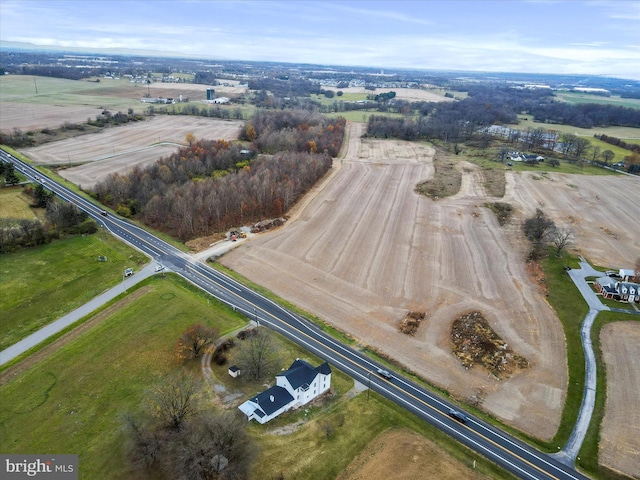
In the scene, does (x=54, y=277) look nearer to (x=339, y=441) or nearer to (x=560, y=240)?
(x=339, y=441)

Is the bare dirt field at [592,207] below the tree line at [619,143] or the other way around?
below

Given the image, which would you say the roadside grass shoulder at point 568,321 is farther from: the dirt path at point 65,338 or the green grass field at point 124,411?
the dirt path at point 65,338

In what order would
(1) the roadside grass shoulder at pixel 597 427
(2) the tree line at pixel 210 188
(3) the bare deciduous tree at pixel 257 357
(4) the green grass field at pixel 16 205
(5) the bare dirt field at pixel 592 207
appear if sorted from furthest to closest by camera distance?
1. (2) the tree line at pixel 210 188
2. (4) the green grass field at pixel 16 205
3. (5) the bare dirt field at pixel 592 207
4. (3) the bare deciduous tree at pixel 257 357
5. (1) the roadside grass shoulder at pixel 597 427

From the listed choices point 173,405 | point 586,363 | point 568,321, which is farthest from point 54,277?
point 568,321

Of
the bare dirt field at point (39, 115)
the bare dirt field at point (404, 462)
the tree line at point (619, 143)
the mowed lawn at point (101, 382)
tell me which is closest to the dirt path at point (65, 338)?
the mowed lawn at point (101, 382)

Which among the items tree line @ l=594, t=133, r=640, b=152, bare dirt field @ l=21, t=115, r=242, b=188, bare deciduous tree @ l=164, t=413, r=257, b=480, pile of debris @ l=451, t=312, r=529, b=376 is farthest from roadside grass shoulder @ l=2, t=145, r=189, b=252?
tree line @ l=594, t=133, r=640, b=152

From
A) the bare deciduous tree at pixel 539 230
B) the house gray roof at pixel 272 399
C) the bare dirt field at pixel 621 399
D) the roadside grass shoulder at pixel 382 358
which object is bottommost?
the roadside grass shoulder at pixel 382 358
